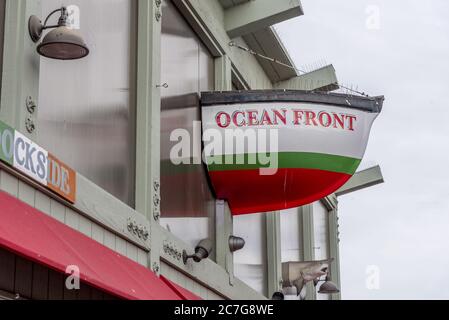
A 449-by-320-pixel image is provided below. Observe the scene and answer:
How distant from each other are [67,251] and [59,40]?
1811mm

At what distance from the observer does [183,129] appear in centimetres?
1398

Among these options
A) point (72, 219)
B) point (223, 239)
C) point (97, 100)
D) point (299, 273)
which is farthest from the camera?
point (299, 273)

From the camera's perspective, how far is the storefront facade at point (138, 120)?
29.0 feet

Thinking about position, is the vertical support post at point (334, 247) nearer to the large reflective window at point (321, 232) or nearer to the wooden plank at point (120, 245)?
the large reflective window at point (321, 232)

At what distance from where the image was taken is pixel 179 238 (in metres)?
13.3

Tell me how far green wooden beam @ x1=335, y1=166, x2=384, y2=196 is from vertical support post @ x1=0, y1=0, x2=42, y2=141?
20.1 m

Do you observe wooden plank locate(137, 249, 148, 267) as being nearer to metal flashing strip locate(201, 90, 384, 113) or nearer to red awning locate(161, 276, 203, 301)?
red awning locate(161, 276, 203, 301)

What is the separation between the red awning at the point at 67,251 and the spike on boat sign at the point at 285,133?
12.9ft

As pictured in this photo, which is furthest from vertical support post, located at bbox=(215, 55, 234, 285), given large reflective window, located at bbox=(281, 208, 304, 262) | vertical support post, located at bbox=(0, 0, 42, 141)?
vertical support post, located at bbox=(0, 0, 42, 141)

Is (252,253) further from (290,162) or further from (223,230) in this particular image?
Answer: (290,162)

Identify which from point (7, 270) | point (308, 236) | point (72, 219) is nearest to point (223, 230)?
point (72, 219)

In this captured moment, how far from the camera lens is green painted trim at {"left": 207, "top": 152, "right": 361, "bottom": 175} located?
14578mm

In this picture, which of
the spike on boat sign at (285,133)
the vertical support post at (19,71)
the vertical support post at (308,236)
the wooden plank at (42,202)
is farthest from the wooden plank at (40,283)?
the vertical support post at (308,236)
